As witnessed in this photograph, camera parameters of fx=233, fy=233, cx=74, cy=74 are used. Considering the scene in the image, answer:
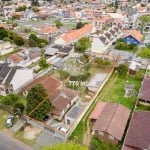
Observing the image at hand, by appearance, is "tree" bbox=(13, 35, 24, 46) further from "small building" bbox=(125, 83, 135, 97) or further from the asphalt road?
the asphalt road

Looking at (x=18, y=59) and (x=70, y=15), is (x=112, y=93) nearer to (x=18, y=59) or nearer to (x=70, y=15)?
(x=18, y=59)

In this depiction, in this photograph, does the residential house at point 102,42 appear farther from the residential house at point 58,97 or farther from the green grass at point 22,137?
the green grass at point 22,137

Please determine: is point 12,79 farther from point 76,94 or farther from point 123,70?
point 123,70

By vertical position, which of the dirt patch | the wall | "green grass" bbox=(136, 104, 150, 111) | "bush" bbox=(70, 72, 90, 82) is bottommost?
the dirt patch

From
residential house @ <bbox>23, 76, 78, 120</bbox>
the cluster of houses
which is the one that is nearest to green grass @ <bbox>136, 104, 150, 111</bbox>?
the cluster of houses

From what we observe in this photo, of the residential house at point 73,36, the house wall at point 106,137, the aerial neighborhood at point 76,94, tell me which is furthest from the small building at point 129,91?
the residential house at point 73,36

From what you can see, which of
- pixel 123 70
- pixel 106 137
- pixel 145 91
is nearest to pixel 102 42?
pixel 123 70
